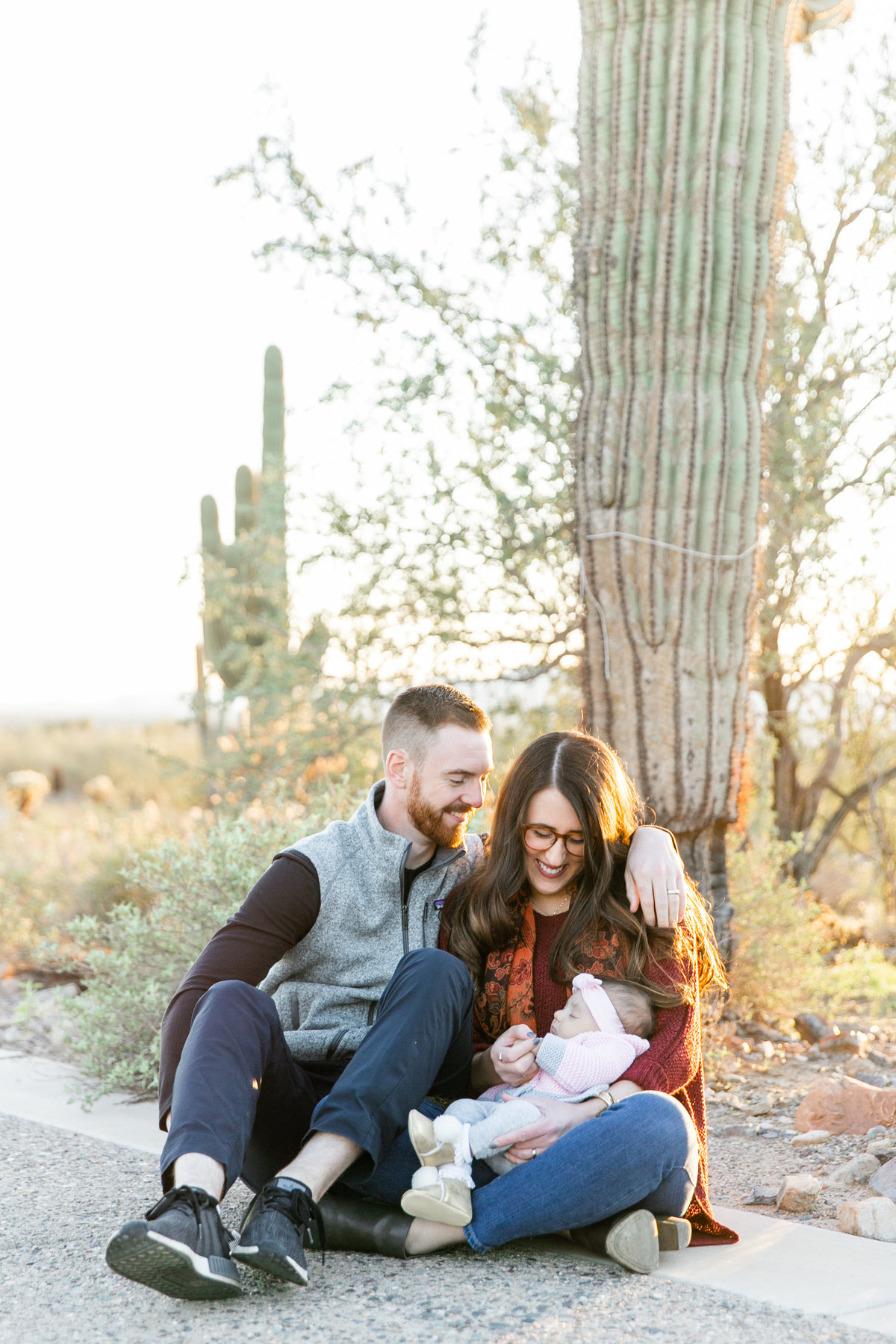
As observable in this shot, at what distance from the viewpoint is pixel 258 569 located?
27.2 ft

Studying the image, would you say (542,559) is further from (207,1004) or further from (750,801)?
(207,1004)

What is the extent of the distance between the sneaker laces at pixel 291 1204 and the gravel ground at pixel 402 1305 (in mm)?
153

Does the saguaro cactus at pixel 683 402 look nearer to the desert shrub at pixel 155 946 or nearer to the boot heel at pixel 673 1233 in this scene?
the desert shrub at pixel 155 946

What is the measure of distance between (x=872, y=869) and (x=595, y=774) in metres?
6.27

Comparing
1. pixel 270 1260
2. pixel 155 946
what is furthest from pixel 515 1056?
pixel 155 946

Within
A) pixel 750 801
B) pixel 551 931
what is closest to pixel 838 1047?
pixel 750 801

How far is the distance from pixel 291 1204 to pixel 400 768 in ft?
3.56

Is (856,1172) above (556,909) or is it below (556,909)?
below

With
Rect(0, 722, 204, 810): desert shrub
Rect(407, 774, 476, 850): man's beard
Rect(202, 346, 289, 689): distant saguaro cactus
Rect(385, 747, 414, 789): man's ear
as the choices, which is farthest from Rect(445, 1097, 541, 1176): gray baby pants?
Rect(0, 722, 204, 810): desert shrub

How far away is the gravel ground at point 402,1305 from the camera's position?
238cm

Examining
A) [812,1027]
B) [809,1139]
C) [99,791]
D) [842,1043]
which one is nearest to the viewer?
[809,1139]

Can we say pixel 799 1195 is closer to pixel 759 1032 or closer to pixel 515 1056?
pixel 515 1056

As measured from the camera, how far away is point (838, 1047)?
5262 mm

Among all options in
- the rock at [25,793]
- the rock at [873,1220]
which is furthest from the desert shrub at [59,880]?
the rock at [25,793]
